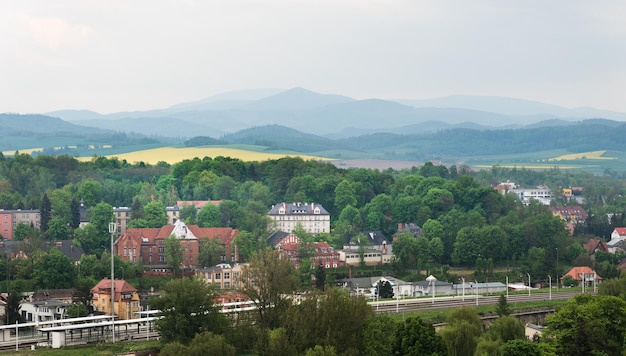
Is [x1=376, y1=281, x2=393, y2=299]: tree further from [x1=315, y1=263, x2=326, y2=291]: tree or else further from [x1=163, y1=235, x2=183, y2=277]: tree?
[x1=163, y1=235, x2=183, y2=277]: tree

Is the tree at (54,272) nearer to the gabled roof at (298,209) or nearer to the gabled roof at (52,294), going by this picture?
the gabled roof at (52,294)

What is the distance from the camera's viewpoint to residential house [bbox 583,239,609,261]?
9925 centimetres

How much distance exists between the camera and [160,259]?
8931 cm

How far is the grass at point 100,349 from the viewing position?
51.5 metres

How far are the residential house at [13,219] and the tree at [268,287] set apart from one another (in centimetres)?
4109

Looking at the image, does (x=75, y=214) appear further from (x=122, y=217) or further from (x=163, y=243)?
(x=163, y=243)

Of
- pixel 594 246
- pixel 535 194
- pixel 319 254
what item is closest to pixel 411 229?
pixel 594 246

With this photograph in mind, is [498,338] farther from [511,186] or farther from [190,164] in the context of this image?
[511,186]

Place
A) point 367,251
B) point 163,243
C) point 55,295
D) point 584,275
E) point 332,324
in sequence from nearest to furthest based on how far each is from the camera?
1. point 332,324
2. point 55,295
3. point 584,275
4. point 163,243
5. point 367,251

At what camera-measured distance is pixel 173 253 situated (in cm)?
8638

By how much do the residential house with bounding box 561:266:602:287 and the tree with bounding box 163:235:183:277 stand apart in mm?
25030

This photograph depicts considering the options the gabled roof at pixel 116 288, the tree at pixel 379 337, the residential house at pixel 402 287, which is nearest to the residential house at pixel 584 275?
the residential house at pixel 402 287

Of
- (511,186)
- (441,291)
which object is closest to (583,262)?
(441,291)

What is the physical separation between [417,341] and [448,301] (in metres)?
22.5
